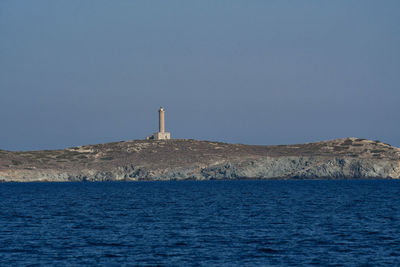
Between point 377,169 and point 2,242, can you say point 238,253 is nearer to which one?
point 2,242

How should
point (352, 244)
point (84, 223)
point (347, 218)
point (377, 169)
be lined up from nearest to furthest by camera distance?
point (352, 244)
point (84, 223)
point (347, 218)
point (377, 169)

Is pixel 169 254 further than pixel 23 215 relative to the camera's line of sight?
No

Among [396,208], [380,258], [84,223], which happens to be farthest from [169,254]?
[396,208]

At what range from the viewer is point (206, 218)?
188 feet

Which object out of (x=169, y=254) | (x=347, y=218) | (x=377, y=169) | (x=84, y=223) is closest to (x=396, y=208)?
(x=347, y=218)

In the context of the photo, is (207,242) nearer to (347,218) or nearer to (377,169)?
(347,218)

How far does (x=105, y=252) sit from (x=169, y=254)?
402 centimetres

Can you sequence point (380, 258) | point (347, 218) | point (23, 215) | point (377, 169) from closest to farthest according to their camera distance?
1. point (380, 258)
2. point (347, 218)
3. point (23, 215)
4. point (377, 169)

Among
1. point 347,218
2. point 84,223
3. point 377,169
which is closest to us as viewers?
point 84,223

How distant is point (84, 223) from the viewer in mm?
53125

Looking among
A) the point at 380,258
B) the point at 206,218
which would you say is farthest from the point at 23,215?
the point at 380,258

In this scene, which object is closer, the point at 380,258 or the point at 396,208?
the point at 380,258

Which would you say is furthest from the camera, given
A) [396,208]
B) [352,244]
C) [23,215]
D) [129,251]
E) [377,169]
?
[377,169]

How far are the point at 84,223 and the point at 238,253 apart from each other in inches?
841
